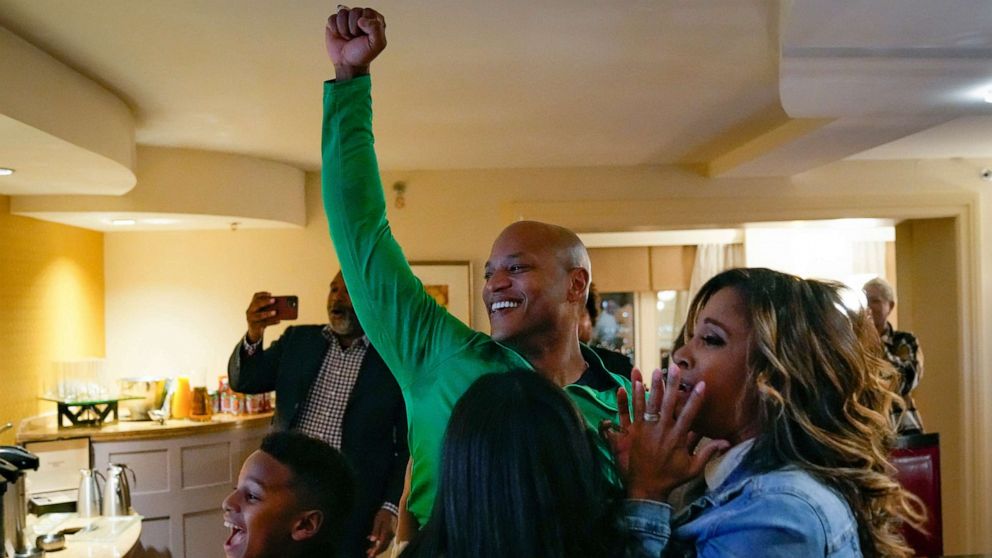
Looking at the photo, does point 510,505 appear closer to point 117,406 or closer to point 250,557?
point 250,557

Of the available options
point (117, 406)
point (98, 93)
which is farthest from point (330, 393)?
point (117, 406)

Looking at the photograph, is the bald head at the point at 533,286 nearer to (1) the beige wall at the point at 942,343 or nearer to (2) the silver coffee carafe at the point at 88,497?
(2) the silver coffee carafe at the point at 88,497

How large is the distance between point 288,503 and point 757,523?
0.80 m

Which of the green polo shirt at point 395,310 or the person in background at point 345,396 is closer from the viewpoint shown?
the green polo shirt at point 395,310

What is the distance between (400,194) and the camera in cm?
484

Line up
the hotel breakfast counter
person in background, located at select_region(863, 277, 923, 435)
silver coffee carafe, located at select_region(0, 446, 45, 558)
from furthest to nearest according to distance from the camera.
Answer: person in background, located at select_region(863, 277, 923, 435) < the hotel breakfast counter < silver coffee carafe, located at select_region(0, 446, 45, 558)

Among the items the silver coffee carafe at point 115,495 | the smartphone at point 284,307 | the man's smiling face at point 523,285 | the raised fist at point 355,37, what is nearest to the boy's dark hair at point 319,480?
the man's smiling face at point 523,285

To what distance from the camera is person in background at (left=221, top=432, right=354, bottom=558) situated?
1.38 metres

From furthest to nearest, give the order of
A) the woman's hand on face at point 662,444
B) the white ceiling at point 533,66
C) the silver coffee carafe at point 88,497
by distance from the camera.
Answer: the silver coffee carafe at point 88,497
the white ceiling at point 533,66
the woman's hand on face at point 662,444

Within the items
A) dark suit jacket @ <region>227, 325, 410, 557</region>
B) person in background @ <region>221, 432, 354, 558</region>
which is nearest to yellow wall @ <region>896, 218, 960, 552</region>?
dark suit jacket @ <region>227, 325, 410, 557</region>

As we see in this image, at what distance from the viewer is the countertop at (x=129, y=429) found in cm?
371

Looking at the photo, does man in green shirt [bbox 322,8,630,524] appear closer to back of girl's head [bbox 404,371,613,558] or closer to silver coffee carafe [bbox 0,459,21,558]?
back of girl's head [bbox 404,371,613,558]

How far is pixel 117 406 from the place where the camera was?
4.12 meters

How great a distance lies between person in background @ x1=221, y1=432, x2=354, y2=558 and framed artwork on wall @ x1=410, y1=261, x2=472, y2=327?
328 cm
